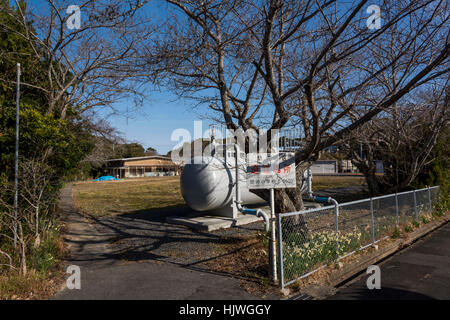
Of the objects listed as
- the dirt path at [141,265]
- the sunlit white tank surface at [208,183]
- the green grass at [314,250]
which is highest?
the sunlit white tank surface at [208,183]

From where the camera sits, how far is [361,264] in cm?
641

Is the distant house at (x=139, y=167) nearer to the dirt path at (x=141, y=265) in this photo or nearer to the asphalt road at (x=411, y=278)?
the dirt path at (x=141, y=265)

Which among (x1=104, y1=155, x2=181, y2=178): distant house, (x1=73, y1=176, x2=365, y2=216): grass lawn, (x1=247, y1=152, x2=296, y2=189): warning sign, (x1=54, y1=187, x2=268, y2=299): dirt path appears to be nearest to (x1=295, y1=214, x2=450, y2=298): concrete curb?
(x1=54, y1=187, x2=268, y2=299): dirt path

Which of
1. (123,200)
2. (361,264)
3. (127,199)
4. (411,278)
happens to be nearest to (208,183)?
(361,264)

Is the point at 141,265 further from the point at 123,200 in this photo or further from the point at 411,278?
the point at 123,200

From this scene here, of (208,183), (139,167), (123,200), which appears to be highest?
(139,167)

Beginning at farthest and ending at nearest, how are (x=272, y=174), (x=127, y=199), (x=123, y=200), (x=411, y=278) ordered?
1. (x=127, y=199)
2. (x=123, y=200)
3. (x=272, y=174)
4. (x=411, y=278)

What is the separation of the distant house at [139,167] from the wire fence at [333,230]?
47.0m

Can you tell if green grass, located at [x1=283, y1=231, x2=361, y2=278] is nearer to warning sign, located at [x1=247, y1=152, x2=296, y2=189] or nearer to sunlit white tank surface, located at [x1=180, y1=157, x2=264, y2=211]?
warning sign, located at [x1=247, y1=152, x2=296, y2=189]

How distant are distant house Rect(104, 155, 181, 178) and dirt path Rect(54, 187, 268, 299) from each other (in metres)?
44.6

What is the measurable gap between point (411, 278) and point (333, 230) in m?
1.97

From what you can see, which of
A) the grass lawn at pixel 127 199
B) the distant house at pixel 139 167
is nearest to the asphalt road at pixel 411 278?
the grass lawn at pixel 127 199

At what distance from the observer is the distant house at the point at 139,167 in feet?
182
